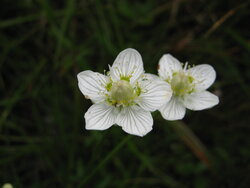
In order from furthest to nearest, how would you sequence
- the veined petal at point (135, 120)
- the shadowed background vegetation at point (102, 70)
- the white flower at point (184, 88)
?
the shadowed background vegetation at point (102, 70) → the white flower at point (184, 88) → the veined petal at point (135, 120)

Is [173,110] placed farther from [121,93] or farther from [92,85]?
[92,85]

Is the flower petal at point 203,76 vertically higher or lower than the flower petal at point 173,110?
higher

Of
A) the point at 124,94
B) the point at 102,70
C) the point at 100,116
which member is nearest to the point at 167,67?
the point at 124,94

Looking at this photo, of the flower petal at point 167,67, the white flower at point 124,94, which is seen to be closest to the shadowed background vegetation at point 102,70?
the flower petal at point 167,67

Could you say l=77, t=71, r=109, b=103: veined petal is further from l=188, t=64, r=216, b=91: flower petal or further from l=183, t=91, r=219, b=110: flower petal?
l=188, t=64, r=216, b=91: flower petal

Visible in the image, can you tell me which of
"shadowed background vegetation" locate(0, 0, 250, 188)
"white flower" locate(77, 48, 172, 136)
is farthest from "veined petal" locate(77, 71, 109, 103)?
"shadowed background vegetation" locate(0, 0, 250, 188)

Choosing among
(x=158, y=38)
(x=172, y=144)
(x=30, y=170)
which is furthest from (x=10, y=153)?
(x=158, y=38)

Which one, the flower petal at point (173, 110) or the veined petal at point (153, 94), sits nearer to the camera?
the veined petal at point (153, 94)

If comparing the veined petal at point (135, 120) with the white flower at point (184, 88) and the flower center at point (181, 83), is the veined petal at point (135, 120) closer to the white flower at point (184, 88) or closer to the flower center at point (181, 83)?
the white flower at point (184, 88)
